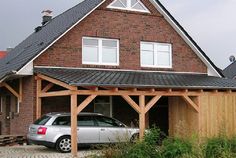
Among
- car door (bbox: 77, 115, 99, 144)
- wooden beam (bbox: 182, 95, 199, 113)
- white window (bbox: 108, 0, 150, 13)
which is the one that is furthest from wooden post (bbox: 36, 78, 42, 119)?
wooden beam (bbox: 182, 95, 199, 113)

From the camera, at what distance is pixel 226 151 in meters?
11.3

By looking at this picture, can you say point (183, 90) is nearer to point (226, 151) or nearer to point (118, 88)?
point (118, 88)

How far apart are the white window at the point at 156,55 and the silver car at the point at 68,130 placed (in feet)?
19.3

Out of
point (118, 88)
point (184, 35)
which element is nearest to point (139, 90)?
point (118, 88)

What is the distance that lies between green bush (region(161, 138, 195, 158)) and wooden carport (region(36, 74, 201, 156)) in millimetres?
3826

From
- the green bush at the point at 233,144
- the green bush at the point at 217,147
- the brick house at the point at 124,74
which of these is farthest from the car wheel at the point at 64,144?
the green bush at the point at 233,144

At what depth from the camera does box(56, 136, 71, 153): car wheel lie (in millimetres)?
17453

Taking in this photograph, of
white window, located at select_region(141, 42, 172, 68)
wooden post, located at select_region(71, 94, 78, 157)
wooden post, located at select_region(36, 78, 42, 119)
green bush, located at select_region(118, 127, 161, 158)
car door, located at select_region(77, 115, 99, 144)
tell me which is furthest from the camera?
white window, located at select_region(141, 42, 172, 68)

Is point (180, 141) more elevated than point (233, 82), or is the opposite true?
point (233, 82)

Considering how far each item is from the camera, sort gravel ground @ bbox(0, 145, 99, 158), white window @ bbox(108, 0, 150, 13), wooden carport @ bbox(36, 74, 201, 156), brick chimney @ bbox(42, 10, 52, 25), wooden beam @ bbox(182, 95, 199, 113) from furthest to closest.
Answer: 1. brick chimney @ bbox(42, 10, 52, 25)
2. white window @ bbox(108, 0, 150, 13)
3. wooden beam @ bbox(182, 95, 199, 113)
4. wooden carport @ bbox(36, 74, 201, 156)
5. gravel ground @ bbox(0, 145, 99, 158)

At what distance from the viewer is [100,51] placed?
74.5 ft

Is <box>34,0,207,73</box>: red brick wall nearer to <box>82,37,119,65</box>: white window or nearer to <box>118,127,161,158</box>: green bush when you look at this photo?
<box>82,37,119,65</box>: white window

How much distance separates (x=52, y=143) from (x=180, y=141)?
21.2ft

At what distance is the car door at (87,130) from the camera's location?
18000 millimetres
